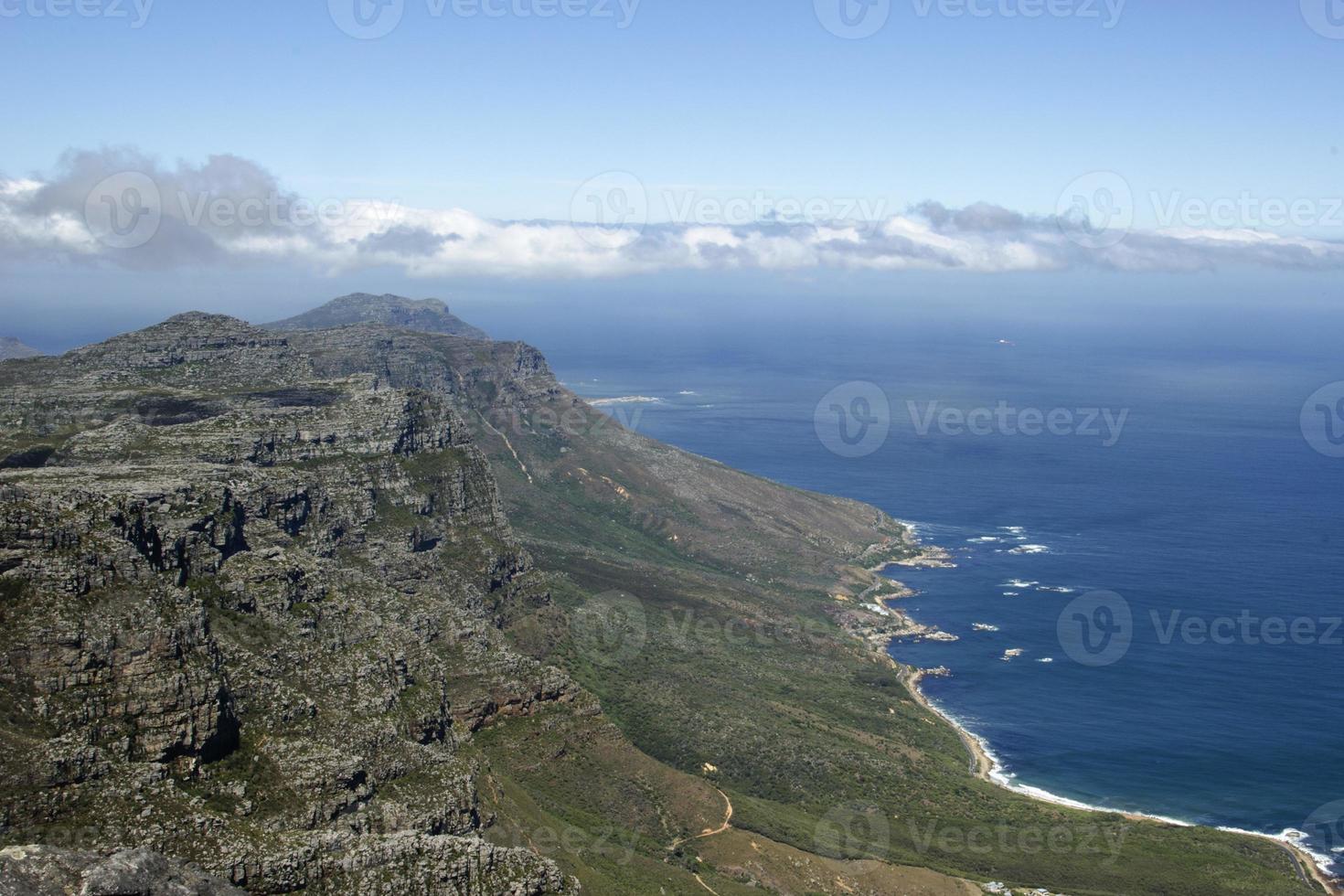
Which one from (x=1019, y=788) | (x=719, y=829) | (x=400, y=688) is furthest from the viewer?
(x=1019, y=788)

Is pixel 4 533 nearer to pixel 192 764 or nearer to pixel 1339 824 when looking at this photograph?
pixel 192 764

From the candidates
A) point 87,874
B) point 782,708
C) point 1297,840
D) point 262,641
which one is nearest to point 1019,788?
point 1297,840

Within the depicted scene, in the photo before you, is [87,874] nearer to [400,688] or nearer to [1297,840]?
[400,688]

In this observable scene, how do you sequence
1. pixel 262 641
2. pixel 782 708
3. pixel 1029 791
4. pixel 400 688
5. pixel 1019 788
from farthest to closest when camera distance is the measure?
pixel 782 708 → pixel 1019 788 → pixel 1029 791 → pixel 400 688 → pixel 262 641

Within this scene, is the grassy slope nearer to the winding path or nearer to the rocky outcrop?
the winding path

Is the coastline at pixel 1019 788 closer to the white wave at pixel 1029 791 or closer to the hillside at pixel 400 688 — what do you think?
the white wave at pixel 1029 791

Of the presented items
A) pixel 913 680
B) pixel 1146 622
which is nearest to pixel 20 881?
pixel 913 680

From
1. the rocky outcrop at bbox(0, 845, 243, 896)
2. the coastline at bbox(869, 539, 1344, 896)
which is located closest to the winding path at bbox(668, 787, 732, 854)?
the coastline at bbox(869, 539, 1344, 896)
